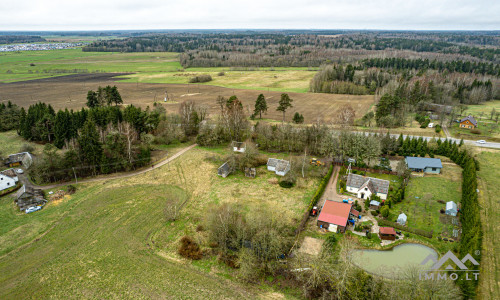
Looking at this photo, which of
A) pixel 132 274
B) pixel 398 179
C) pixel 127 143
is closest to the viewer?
pixel 132 274

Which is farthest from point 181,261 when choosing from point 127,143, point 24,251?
point 127,143

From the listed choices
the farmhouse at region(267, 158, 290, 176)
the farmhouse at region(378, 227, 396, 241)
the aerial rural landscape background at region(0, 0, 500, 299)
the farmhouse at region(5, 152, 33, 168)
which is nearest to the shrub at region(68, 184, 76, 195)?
the aerial rural landscape background at region(0, 0, 500, 299)

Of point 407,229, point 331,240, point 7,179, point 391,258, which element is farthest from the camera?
point 7,179

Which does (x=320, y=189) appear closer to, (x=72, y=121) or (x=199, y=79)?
(x=72, y=121)

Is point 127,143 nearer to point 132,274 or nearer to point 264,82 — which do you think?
point 132,274

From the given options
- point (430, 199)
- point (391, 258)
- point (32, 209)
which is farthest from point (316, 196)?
point (32, 209)

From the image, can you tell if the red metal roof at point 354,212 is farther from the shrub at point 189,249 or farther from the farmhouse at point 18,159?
the farmhouse at point 18,159
